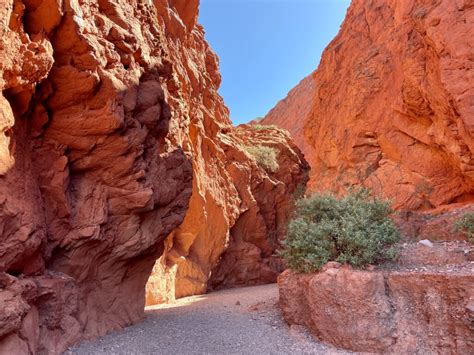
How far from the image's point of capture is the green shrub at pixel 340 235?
22.6ft

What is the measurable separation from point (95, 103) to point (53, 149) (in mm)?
1126

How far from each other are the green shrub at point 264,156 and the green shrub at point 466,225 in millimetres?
13037

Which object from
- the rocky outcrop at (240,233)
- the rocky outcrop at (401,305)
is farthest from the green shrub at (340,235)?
the rocky outcrop at (240,233)

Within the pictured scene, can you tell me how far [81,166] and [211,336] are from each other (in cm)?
414

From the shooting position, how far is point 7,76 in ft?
15.6

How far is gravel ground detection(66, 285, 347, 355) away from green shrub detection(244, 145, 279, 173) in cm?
1181

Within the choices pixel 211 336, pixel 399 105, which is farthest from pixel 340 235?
pixel 399 105

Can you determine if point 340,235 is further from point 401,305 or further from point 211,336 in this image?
point 211,336

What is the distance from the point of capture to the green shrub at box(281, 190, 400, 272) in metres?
6.88

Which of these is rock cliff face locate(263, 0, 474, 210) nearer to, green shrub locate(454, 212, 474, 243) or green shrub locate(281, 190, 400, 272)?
green shrub locate(454, 212, 474, 243)

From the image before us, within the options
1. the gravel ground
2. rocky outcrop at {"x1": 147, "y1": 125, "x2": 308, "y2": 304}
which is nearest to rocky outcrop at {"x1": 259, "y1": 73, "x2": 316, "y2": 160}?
rocky outcrop at {"x1": 147, "y1": 125, "x2": 308, "y2": 304}

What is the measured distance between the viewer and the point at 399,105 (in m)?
11.3

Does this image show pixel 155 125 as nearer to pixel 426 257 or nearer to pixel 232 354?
pixel 232 354

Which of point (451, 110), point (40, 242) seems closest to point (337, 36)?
point (451, 110)
